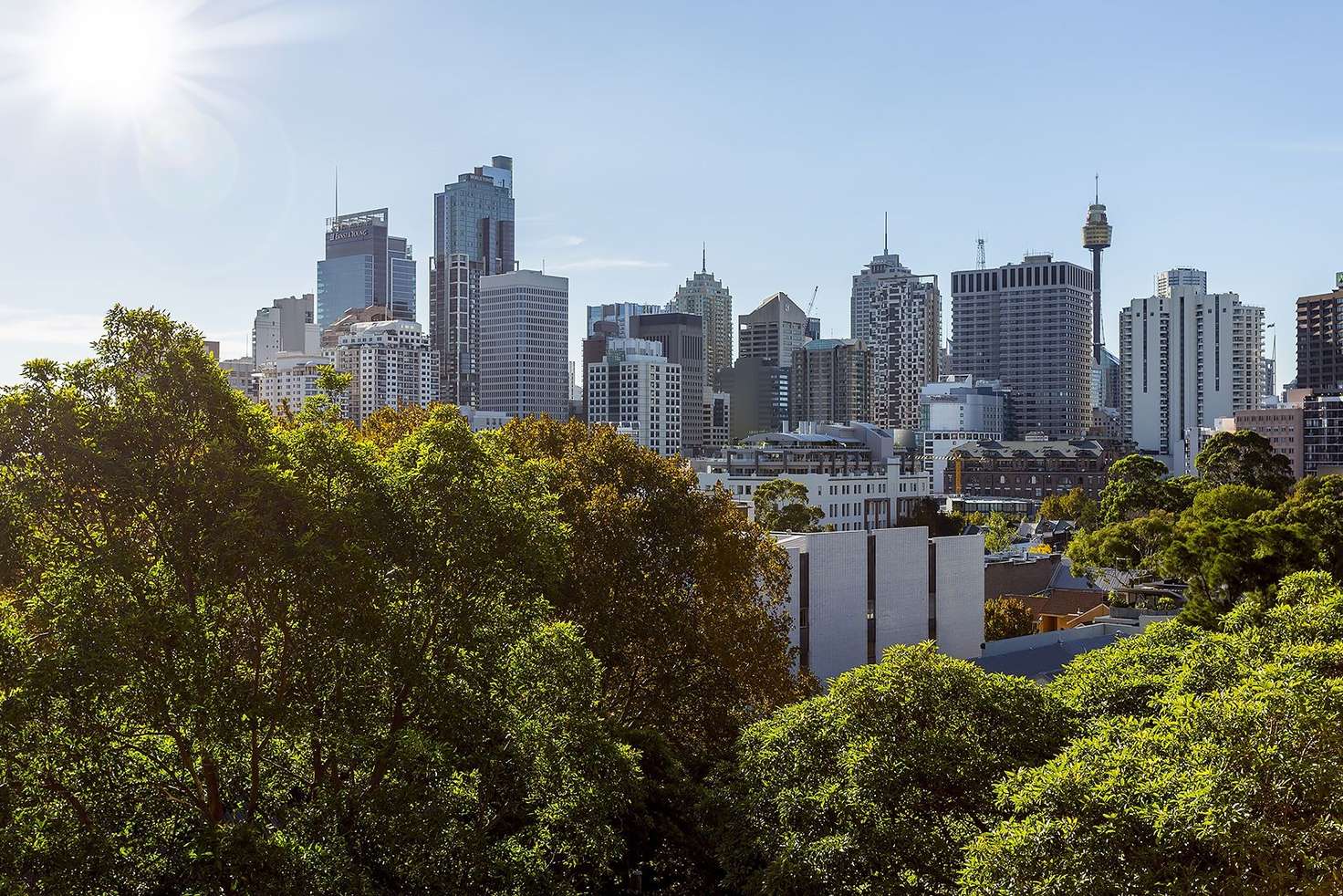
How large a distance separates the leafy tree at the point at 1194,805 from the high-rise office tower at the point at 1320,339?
592ft

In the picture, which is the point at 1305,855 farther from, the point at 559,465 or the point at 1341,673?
the point at 559,465

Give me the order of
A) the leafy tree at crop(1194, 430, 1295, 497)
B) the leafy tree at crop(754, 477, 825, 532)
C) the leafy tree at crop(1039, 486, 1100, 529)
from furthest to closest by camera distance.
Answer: the leafy tree at crop(1039, 486, 1100, 529) → the leafy tree at crop(754, 477, 825, 532) → the leafy tree at crop(1194, 430, 1295, 497)

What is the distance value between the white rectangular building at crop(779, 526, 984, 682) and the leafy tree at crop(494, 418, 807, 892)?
6150mm

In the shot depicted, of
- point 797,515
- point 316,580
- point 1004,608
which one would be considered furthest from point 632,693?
point 797,515

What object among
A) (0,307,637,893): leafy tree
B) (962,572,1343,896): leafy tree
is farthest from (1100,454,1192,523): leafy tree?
(0,307,637,893): leafy tree

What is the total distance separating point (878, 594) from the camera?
123 feet

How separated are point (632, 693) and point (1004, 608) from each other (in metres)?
28.2

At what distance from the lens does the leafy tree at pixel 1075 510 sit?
94.7 m

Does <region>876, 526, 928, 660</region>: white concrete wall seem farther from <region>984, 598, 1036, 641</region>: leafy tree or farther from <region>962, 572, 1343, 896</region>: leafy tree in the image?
<region>962, 572, 1343, 896</region>: leafy tree

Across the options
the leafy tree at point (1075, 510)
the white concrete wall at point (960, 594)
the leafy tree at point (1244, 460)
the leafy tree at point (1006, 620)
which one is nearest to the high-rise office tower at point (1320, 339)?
→ the leafy tree at point (1075, 510)

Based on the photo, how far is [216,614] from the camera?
598 inches

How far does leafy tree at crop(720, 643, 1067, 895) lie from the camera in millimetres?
17719

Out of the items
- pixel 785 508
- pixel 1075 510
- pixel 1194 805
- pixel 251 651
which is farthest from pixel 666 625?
pixel 1075 510

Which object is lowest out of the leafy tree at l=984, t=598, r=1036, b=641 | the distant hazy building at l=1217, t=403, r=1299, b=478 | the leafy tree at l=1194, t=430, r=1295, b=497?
the leafy tree at l=984, t=598, r=1036, b=641
